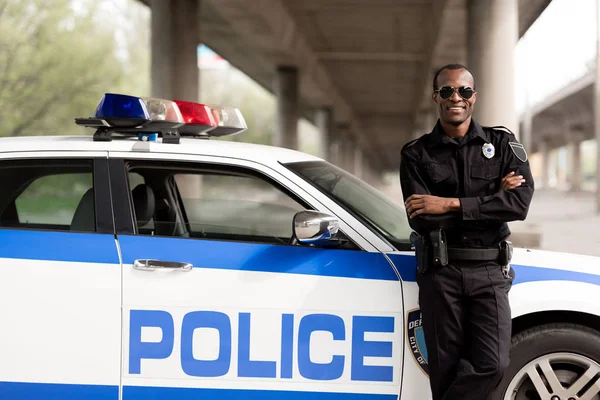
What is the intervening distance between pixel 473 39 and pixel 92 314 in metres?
14.4

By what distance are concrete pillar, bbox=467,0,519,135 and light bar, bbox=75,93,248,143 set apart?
1228 centimetres

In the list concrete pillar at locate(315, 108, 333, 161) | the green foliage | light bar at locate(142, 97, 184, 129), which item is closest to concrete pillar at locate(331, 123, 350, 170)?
concrete pillar at locate(315, 108, 333, 161)

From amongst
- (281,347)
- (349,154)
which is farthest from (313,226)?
(349,154)

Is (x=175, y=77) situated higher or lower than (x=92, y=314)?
higher

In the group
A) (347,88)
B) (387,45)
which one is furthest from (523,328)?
(347,88)

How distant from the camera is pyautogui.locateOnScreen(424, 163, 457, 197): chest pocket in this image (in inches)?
137

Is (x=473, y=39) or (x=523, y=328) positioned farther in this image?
(x=473, y=39)

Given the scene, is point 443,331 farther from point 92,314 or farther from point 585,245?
point 585,245

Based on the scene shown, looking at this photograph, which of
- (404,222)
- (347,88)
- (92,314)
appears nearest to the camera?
(92,314)

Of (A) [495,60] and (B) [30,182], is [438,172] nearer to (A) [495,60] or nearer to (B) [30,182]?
(B) [30,182]

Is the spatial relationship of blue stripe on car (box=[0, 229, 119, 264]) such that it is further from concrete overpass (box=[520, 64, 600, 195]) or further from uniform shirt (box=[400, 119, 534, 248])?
concrete overpass (box=[520, 64, 600, 195])

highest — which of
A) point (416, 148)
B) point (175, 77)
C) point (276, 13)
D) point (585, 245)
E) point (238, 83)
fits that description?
point (238, 83)

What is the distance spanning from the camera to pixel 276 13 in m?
23.8

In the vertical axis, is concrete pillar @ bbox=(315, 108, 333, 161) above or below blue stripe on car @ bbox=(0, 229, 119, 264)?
above
